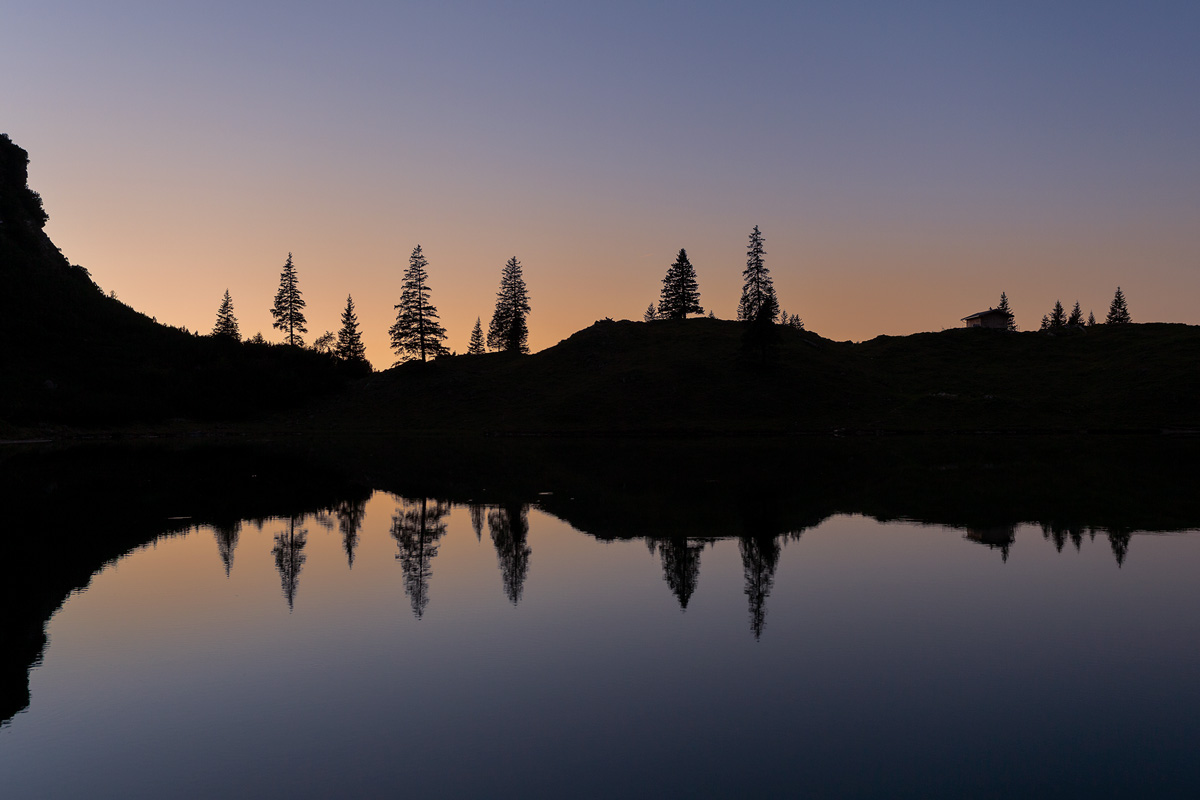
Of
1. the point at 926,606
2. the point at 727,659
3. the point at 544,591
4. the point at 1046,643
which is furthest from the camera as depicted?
the point at 544,591

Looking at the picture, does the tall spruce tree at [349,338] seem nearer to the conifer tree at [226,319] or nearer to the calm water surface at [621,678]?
the conifer tree at [226,319]

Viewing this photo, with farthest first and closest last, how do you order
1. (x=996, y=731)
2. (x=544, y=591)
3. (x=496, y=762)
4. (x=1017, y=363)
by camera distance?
(x=1017, y=363)
(x=544, y=591)
(x=996, y=731)
(x=496, y=762)

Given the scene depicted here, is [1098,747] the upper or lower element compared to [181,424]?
lower

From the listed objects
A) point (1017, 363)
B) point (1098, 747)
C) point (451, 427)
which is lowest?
point (1098, 747)

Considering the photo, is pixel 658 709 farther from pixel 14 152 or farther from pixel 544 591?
pixel 14 152

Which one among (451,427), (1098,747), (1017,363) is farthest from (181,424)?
(1017,363)

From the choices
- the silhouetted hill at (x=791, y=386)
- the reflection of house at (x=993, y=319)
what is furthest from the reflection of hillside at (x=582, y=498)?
the reflection of house at (x=993, y=319)

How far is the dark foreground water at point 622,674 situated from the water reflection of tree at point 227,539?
906 millimetres

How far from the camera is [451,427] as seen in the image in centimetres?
9894

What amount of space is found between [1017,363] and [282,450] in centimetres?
10881

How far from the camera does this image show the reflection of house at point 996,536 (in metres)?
23.4

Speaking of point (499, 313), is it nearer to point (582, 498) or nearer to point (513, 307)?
point (513, 307)

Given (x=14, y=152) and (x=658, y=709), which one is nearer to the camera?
(x=658, y=709)

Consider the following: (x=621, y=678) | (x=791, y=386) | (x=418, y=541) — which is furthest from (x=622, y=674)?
(x=791, y=386)
